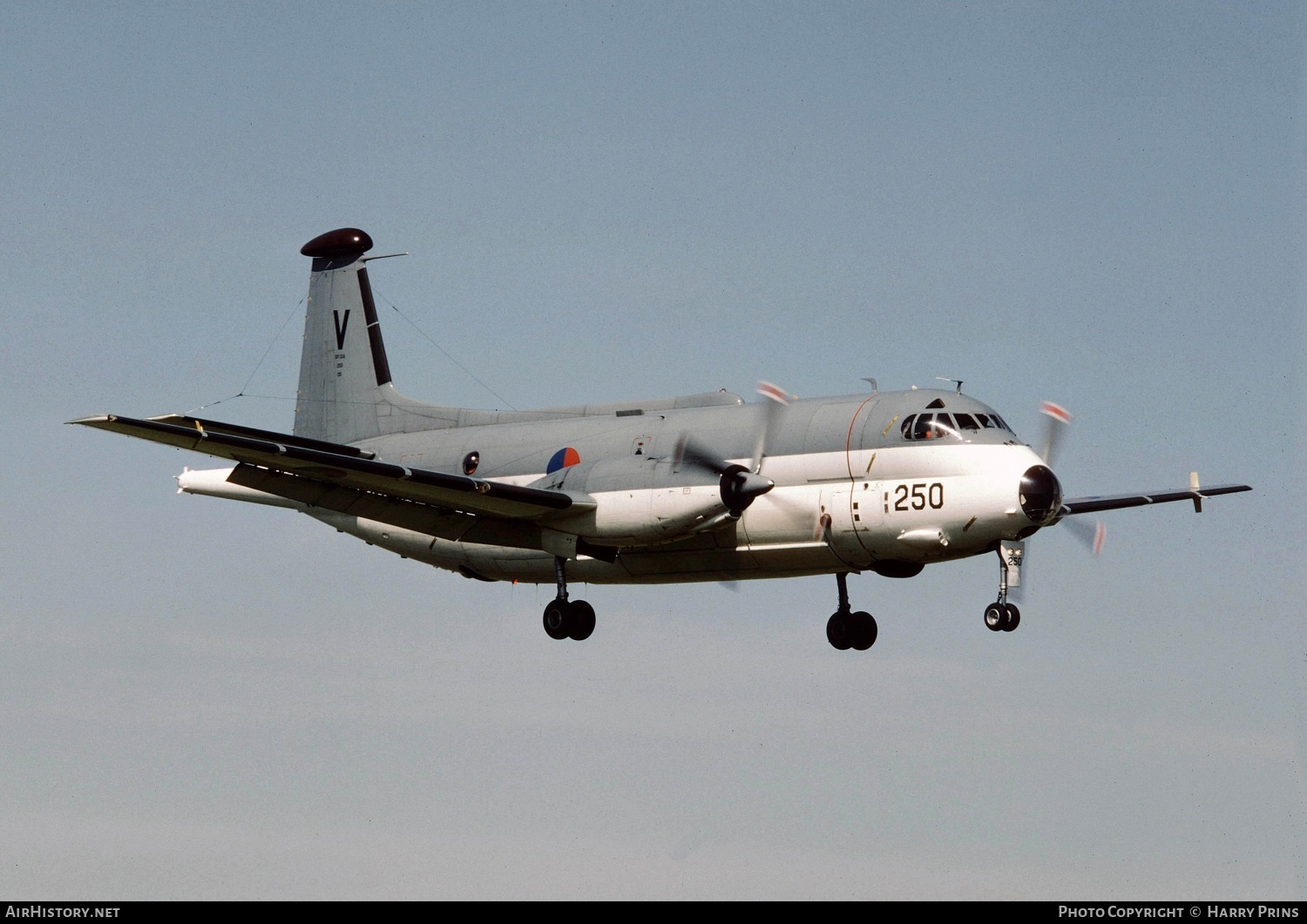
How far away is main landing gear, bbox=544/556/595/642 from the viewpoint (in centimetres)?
3153

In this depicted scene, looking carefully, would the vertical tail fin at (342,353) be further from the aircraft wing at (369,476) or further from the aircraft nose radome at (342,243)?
the aircraft wing at (369,476)

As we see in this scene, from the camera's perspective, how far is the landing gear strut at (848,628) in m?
31.5

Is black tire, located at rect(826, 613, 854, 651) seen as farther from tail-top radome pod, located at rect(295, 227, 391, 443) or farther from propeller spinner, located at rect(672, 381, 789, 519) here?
tail-top radome pod, located at rect(295, 227, 391, 443)

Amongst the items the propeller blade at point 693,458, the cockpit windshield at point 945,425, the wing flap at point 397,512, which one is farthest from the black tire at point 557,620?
the cockpit windshield at point 945,425

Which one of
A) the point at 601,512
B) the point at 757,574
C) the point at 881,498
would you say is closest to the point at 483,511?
the point at 601,512

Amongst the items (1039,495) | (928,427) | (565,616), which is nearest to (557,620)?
(565,616)

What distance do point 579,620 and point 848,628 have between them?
16.3 ft

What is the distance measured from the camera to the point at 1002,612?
92.1ft

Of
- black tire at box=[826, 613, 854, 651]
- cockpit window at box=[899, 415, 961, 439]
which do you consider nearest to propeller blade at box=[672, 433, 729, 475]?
cockpit window at box=[899, 415, 961, 439]

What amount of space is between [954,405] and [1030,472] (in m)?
1.95

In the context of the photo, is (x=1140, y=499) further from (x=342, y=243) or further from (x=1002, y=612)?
(x=342, y=243)

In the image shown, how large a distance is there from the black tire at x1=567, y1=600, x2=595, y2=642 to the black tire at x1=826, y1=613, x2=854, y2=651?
4.44 metres

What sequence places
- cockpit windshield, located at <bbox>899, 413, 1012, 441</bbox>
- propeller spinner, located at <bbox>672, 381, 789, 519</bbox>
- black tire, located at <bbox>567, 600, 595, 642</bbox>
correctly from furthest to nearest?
black tire, located at <bbox>567, 600, 595, 642</bbox> < propeller spinner, located at <bbox>672, 381, 789, 519</bbox> < cockpit windshield, located at <bbox>899, 413, 1012, 441</bbox>
